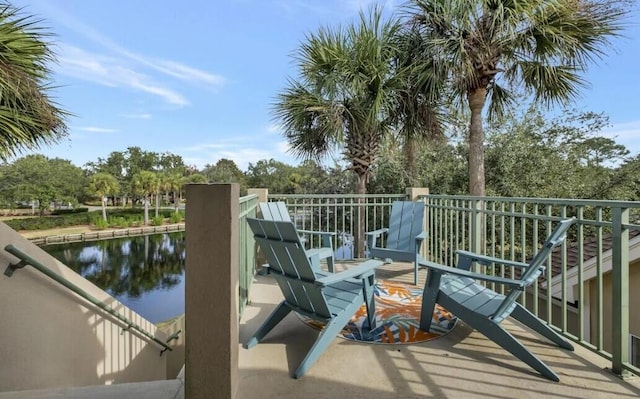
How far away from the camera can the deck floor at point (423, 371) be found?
1762 millimetres

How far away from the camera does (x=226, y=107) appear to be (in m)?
24.1

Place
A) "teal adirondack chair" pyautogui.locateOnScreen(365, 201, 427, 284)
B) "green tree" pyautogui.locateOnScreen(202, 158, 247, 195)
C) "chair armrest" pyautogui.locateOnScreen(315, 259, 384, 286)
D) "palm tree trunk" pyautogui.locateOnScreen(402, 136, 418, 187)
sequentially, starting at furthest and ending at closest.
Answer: "green tree" pyautogui.locateOnScreen(202, 158, 247, 195), "palm tree trunk" pyautogui.locateOnScreen(402, 136, 418, 187), "teal adirondack chair" pyautogui.locateOnScreen(365, 201, 427, 284), "chair armrest" pyautogui.locateOnScreen(315, 259, 384, 286)

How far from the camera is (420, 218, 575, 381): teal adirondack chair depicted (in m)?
1.93

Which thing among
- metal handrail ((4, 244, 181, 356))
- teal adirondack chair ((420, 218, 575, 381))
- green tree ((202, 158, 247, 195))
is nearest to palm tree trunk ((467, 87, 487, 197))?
teal adirondack chair ((420, 218, 575, 381))

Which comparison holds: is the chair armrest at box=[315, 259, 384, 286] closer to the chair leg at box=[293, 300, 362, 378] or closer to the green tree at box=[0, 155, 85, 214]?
the chair leg at box=[293, 300, 362, 378]

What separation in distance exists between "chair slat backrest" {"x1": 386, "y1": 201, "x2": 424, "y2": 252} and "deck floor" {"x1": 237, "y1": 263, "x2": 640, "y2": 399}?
1.68 m

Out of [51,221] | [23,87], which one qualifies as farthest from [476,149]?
[51,221]

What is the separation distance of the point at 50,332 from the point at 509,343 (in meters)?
3.29

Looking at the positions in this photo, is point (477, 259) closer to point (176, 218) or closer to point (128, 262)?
point (128, 262)

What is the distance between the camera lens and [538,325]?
2244 mm

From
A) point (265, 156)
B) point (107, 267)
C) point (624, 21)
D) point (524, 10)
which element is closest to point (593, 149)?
point (624, 21)

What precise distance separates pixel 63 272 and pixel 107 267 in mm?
25030

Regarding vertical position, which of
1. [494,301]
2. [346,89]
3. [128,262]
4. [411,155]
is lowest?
[128,262]

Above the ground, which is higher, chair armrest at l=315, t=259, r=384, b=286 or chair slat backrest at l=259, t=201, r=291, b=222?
chair slat backrest at l=259, t=201, r=291, b=222
